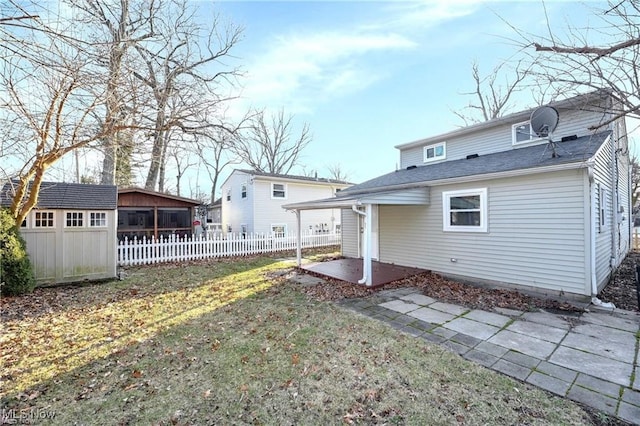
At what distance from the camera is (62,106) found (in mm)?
5277

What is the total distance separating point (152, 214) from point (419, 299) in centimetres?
1423

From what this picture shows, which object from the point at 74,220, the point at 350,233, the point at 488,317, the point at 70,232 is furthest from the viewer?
the point at 350,233

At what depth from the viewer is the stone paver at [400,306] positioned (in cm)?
524

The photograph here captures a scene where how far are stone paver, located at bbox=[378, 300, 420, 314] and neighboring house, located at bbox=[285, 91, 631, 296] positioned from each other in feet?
3.91

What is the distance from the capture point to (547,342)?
3857mm

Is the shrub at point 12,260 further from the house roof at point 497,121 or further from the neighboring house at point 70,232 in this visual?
the house roof at point 497,121

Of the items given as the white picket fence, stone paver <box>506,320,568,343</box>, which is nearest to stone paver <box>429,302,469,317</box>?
stone paver <box>506,320,568,343</box>

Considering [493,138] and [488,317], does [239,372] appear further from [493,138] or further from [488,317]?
[493,138]

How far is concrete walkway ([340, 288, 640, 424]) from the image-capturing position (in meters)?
2.84

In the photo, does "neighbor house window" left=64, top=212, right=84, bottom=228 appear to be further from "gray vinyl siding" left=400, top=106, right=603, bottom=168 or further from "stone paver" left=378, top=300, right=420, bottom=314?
"gray vinyl siding" left=400, top=106, right=603, bottom=168

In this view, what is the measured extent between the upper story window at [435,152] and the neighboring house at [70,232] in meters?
11.1

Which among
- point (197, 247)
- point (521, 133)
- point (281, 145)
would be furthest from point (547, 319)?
point (281, 145)

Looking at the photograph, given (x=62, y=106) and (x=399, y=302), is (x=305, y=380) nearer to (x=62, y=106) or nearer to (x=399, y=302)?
(x=399, y=302)
